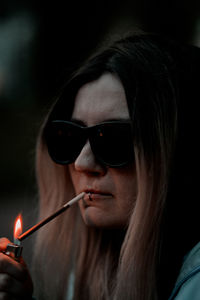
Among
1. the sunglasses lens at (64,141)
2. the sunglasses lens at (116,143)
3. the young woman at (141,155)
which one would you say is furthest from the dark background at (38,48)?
the sunglasses lens at (116,143)

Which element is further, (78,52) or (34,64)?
(34,64)

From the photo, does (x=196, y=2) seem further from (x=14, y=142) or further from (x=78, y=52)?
(x=14, y=142)

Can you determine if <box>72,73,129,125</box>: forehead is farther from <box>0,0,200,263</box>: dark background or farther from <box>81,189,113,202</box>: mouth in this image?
<box>0,0,200,263</box>: dark background

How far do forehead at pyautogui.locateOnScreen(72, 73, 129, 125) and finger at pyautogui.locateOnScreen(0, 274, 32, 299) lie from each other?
0.53 metres

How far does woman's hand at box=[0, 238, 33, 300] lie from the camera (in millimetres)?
927

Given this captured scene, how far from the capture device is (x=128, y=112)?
1046 mm

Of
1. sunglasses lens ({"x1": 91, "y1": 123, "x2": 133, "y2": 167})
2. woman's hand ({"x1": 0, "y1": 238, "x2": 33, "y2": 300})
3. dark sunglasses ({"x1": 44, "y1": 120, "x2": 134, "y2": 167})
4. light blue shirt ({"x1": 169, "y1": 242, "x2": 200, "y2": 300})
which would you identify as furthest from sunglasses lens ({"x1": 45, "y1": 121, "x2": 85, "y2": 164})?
light blue shirt ({"x1": 169, "y1": 242, "x2": 200, "y2": 300})

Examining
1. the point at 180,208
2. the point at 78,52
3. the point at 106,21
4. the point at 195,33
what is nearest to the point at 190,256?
the point at 180,208

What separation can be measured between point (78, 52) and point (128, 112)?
1591mm

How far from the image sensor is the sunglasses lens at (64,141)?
1.14 meters

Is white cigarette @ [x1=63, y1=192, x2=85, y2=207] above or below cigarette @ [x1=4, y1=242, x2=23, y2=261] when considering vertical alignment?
above

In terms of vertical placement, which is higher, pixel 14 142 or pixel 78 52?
pixel 78 52

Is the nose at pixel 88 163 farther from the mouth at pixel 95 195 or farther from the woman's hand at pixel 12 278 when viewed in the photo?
the woman's hand at pixel 12 278

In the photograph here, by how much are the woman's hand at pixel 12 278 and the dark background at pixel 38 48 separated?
0.69m
